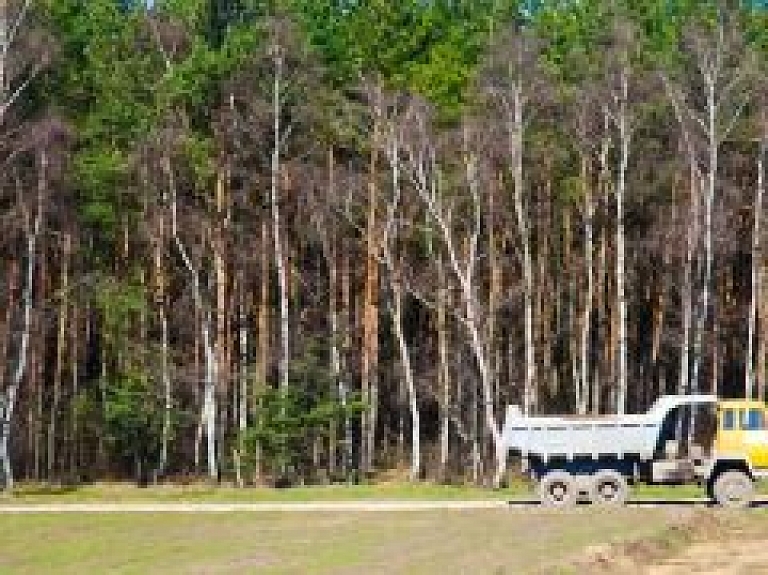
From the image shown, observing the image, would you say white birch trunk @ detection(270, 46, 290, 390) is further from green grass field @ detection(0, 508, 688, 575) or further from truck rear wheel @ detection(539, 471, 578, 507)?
truck rear wheel @ detection(539, 471, 578, 507)

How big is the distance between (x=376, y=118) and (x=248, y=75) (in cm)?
452

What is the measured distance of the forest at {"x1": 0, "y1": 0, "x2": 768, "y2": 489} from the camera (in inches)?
1673

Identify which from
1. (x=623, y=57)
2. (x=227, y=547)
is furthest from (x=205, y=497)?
(x=623, y=57)

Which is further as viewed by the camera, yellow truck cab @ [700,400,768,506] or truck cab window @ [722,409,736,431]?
truck cab window @ [722,409,736,431]

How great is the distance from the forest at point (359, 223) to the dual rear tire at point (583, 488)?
880 cm

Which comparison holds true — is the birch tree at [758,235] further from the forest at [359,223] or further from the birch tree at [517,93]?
the birch tree at [517,93]

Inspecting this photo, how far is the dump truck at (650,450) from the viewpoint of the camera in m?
28.8

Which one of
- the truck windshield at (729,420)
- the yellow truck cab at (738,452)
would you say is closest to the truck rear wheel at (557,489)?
the yellow truck cab at (738,452)

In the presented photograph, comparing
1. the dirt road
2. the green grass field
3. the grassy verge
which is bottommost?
the grassy verge

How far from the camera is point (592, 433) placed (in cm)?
3017

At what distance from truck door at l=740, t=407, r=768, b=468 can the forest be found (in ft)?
37.0

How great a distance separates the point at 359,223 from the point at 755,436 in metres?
20.8

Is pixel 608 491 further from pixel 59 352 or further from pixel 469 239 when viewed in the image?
pixel 59 352

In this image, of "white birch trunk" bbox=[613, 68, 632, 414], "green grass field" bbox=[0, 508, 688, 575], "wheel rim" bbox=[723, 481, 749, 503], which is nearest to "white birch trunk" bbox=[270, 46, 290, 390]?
"white birch trunk" bbox=[613, 68, 632, 414]
